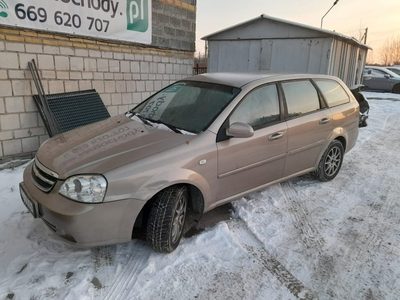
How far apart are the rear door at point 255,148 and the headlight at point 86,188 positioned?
1.14 meters

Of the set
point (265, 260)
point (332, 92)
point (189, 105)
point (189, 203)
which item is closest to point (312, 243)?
point (265, 260)

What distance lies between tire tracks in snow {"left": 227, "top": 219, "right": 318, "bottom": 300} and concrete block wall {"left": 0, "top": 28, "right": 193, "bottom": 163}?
3.71 meters

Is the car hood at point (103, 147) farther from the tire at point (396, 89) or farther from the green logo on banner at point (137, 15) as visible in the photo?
the tire at point (396, 89)

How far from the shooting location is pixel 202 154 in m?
2.76

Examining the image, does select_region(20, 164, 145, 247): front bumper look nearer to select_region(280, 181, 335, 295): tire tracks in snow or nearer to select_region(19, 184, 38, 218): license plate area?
select_region(19, 184, 38, 218): license plate area

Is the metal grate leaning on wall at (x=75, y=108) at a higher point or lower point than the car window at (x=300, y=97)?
lower

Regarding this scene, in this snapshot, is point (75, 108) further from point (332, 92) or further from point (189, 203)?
point (332, 92)

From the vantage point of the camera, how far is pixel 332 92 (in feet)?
14.4

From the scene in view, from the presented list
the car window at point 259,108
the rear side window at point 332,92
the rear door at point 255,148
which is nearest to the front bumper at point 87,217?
the rear door at point 255,148

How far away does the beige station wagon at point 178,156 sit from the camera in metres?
2.32

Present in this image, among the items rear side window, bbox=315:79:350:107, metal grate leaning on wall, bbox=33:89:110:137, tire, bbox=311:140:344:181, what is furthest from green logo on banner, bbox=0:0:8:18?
tire, bbox=311:140:344:181

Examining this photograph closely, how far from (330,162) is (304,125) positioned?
102 centimetres

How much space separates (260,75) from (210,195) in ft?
5.48

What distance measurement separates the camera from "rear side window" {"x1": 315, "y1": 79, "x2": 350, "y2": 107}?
4.23m
